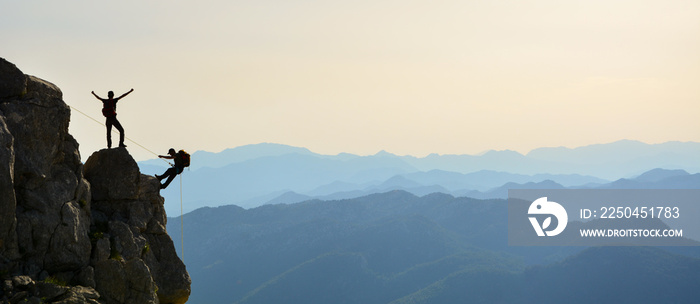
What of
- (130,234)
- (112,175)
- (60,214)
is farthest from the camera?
(112,175)

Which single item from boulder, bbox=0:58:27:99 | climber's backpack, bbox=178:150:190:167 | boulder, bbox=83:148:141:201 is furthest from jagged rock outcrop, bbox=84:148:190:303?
boulder, bbox=0:58:27:99

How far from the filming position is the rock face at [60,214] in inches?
1147

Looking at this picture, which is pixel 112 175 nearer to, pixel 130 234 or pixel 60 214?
pixel 130 234

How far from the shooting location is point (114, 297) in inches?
1287

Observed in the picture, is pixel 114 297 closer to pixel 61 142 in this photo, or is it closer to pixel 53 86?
pixel 61 142

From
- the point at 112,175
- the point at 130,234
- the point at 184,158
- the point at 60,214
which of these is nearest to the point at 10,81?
the point at 60,214

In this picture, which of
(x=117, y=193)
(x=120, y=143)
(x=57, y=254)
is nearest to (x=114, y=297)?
(x=57, y=254)

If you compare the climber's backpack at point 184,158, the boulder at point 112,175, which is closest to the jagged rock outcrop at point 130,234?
the boulder at point 112,175

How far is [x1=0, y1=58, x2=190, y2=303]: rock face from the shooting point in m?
29.1

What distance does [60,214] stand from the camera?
31609 mm

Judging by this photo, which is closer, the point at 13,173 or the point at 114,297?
the point at 13,173

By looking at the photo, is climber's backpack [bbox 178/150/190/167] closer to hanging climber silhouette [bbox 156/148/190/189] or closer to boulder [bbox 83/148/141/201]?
hanging climber silhouette [bbox 156/148/190/189]

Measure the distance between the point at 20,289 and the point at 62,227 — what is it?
3.86 m

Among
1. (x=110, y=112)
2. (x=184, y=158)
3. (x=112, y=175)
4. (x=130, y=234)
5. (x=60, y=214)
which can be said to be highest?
(x=110, y=112)
